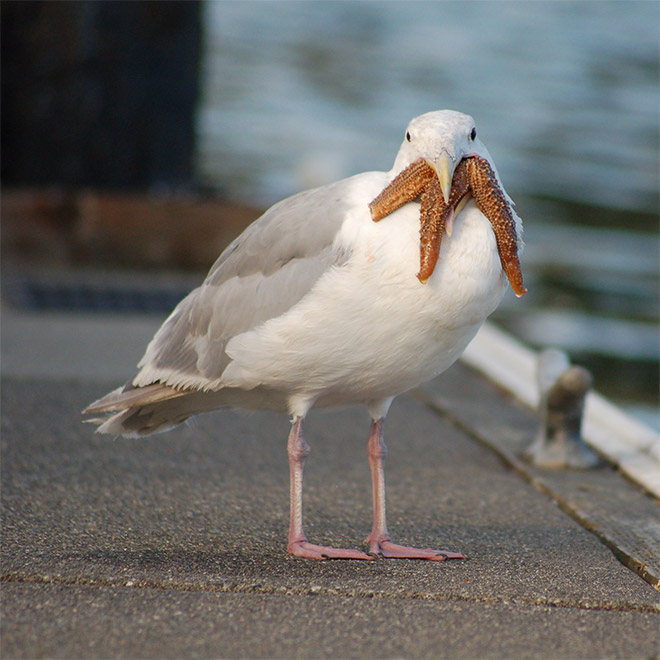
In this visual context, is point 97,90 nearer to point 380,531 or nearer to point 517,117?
point 380,531

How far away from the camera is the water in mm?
10969

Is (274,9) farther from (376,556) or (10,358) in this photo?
(376,556)

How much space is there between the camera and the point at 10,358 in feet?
21.6

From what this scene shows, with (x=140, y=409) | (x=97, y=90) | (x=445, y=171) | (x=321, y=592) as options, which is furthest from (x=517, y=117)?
(x=321, y=592)

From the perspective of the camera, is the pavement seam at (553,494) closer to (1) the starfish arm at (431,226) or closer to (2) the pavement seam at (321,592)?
(2) the pavement seam at (321,592)

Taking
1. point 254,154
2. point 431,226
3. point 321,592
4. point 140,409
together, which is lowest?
point 254,154

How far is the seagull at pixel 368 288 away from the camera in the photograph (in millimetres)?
3641

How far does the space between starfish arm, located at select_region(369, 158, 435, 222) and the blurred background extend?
4.63 metres

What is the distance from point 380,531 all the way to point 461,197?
4.07ft

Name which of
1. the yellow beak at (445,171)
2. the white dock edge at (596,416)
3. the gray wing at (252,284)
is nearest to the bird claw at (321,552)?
the gray wing at (252,284)

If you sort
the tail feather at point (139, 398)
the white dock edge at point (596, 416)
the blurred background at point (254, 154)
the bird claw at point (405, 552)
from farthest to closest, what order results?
the blurred background at point (254, 154), the white dock edge at point (596, 416), the tail feather at point (139, 398), the bird claw at point (405, 552)

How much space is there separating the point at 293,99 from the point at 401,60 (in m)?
3.91

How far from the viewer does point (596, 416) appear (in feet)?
19.7

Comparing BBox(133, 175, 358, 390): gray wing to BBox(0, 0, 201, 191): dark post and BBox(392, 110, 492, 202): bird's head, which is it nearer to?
BBox(392, 110, 492, 202): bird's head
